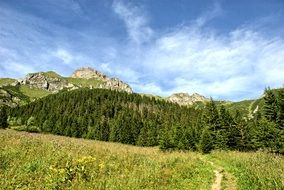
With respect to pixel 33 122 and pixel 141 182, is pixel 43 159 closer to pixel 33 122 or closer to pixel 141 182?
pixel 141 182

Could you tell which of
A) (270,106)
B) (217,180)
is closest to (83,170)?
(217,180)

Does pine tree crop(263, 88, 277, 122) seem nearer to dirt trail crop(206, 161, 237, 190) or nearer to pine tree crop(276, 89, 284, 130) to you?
pine tree crop(276, 89, 284, 130)

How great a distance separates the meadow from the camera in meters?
11.1

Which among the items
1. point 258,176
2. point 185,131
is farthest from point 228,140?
point 258,176

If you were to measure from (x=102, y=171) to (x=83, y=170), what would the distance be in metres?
1.57

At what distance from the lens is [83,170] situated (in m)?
12.4

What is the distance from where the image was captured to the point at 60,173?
11.4 m

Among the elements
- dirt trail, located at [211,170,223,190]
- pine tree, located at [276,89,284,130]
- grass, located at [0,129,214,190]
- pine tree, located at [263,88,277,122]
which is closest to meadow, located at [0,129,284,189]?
grass, located at [0,129,214,190]

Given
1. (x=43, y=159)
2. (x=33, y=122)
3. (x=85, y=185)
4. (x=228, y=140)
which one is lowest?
(x=85, y=185)

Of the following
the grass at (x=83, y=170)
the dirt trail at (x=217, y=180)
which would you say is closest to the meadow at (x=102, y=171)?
the grass at (x=83, y=170)

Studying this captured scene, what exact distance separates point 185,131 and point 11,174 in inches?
2217

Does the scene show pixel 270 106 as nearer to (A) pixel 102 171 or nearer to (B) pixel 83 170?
(A) pixel 102 171

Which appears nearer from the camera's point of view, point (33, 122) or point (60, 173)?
point (60, 173)

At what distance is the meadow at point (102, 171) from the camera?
11.1 metres
